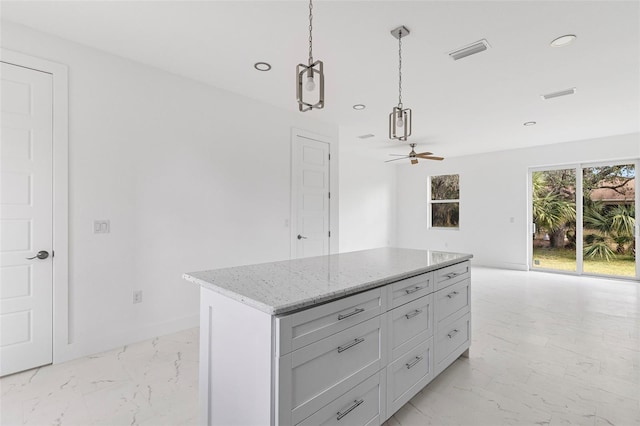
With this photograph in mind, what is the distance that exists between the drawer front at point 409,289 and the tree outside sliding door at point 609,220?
582 centimetres

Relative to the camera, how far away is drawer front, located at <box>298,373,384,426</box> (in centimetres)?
135

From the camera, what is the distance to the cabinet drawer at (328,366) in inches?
48.3

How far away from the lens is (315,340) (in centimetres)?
131

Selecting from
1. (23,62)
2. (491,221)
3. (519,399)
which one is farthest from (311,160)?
(491,221)

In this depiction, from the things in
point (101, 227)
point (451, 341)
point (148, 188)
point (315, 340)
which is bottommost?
point (451, 341)

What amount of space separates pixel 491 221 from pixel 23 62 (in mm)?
7839

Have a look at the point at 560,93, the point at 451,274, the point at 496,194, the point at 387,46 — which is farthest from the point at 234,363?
the point at 496,194

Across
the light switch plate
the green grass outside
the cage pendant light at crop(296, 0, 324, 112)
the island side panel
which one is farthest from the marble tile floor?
the green grass outside

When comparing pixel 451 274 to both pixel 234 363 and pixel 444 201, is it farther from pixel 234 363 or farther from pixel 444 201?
pixel 444 201

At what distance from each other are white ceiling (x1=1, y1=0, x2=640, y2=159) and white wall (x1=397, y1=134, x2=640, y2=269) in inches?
65.6

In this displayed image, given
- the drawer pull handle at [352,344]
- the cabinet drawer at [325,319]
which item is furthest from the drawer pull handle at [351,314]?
the drawer pull handle at [352,344]

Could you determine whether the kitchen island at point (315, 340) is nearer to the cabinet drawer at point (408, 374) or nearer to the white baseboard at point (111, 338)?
the cabinet drawer at point (408, 374)

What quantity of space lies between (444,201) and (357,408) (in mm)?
7196

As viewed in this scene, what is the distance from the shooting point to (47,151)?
250cm
